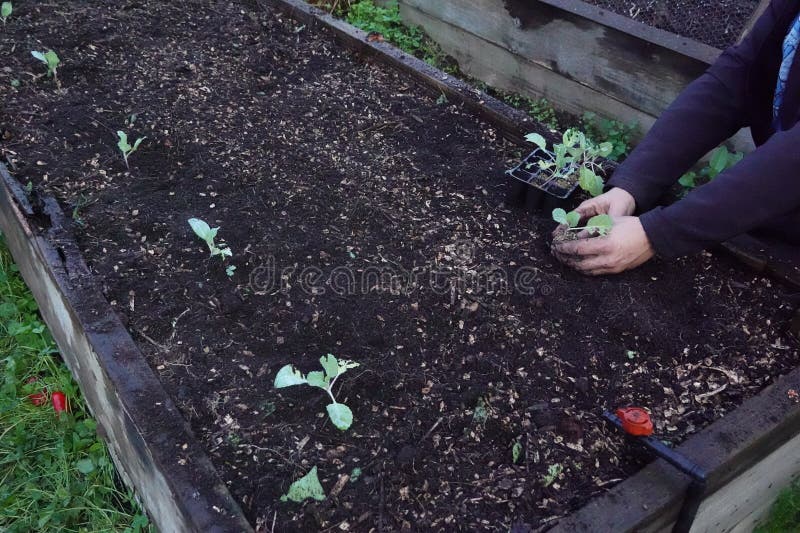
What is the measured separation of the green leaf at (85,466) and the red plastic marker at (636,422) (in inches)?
66.9

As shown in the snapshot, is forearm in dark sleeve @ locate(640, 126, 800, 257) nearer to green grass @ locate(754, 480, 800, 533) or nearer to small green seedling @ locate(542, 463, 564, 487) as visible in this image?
small green seedling @ locate(542, 463, 564, 487)

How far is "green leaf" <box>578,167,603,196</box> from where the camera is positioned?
2127 mm

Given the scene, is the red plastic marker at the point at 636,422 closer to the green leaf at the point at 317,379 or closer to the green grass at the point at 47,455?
the green leaf at the point at 317,379

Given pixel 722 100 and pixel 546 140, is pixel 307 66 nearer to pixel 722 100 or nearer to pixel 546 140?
pixel 546 140

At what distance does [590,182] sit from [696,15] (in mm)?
1691

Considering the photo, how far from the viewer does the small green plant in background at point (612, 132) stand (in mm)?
3283

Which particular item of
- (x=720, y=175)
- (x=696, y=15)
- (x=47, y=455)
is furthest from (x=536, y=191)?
(x=47, y=455)

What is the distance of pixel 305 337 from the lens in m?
1.85

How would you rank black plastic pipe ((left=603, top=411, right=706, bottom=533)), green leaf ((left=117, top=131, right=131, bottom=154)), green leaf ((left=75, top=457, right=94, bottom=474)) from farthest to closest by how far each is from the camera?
Result: green leaf ((left=117, top=131, right=131, bottom=154)) → green leaf ((left=75, top=457, right=94, bottom=474)) → black plastic pipe ((left=603, top=411, right=706, bottom=533))

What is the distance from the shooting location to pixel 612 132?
3.35 m

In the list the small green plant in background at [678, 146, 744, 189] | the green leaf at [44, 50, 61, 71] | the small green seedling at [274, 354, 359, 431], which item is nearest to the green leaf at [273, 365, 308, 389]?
the small green seedling at [274, 354, 359, 431]

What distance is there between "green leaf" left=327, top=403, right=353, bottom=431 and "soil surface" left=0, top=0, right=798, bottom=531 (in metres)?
0.05

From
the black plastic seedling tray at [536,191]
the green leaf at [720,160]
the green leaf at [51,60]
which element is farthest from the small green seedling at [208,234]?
the green leaf at [720,160]

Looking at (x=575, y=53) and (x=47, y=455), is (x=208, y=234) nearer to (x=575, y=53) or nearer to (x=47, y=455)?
(x=47, y=455)
